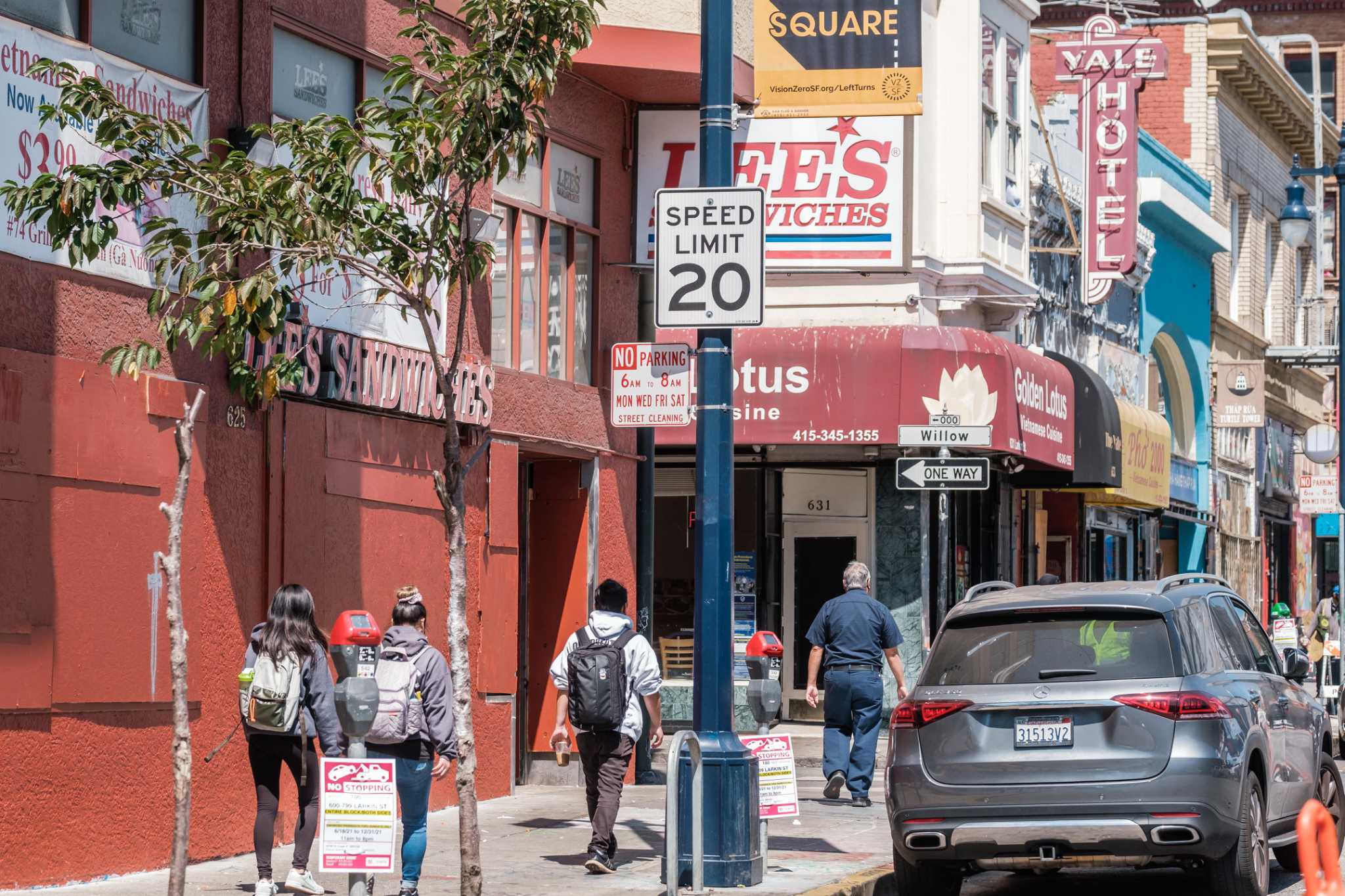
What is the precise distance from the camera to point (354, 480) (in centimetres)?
1373

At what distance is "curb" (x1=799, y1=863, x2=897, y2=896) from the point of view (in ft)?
36.3

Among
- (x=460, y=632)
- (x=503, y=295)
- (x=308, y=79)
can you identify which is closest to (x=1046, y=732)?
(x=460, y=632)

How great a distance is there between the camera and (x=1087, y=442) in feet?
85.7

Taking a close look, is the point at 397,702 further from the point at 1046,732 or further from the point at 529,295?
the point at 529,295

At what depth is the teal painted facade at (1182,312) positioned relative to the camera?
33.3 metres

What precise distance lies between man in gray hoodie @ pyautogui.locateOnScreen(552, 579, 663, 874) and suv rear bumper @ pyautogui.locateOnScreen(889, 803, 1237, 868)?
6.20ft

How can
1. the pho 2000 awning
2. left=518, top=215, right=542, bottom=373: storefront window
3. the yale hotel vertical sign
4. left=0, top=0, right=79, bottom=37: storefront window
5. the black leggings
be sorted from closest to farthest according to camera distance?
1. the black leggings
2. left=0, top=0, right=79, bottom=37: storefront window
3. left=518, top=215, right=542, bottom=373: storefront window
4. the pho 2000 awning
5. the yale hotel vertical sign

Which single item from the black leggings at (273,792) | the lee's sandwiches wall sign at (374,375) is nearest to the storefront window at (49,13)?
the lee's sandwiches wall sign at (374,375)

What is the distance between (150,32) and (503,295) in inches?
182

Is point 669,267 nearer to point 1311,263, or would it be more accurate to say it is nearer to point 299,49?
point 299,49

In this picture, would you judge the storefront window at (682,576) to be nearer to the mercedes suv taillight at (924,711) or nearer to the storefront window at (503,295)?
the storefront window at (503,295)

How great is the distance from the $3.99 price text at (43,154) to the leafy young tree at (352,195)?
0.51m

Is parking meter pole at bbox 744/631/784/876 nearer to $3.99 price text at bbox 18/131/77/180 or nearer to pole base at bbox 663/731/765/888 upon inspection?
pole base at bbox 663/731/765/888

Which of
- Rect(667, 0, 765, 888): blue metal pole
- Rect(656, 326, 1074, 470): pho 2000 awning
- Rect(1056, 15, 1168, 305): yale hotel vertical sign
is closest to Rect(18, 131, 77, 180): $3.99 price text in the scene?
Rect(667, 0, 765, 888): blue metal pole
